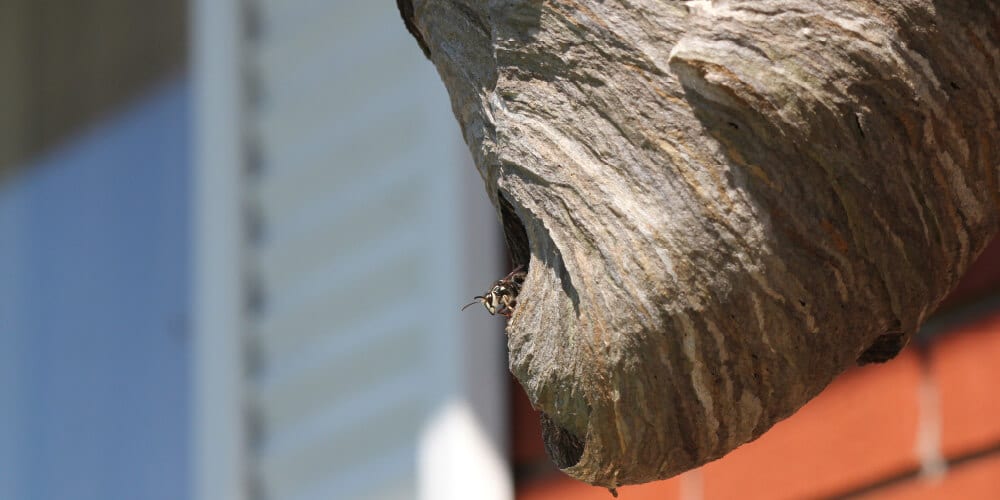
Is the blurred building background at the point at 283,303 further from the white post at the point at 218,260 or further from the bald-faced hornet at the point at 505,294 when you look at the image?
the bald-faced hornet at the point at 505,294

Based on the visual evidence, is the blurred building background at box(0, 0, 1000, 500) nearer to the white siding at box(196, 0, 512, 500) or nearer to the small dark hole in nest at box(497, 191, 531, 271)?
the white siding at box(196, 0, 512, 500)

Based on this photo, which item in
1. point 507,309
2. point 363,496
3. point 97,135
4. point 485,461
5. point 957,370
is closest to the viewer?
point 507,309

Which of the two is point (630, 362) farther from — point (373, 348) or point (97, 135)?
point (97, 135)

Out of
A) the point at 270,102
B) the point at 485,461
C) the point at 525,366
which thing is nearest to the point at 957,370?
the point at 485,461

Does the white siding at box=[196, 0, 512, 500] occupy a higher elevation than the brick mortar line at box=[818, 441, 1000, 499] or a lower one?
higher

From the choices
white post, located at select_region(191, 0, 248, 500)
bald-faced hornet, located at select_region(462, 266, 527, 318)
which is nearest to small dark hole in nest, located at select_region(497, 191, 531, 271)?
bald-faced hornet, located at select_region(462, 266, 527, 318)

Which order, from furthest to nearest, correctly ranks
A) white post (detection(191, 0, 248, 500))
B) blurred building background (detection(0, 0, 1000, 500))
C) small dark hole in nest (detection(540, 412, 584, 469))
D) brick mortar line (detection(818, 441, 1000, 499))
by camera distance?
1. white post (detection(191, 0, 248, 500))
2. blurred building background (detection(0, 0, 1000, 500))
3. brick mortar line (detection(818, 441, 1000, 499))
4. small dark hole in nest (detection(540, 412, 584, 469))
